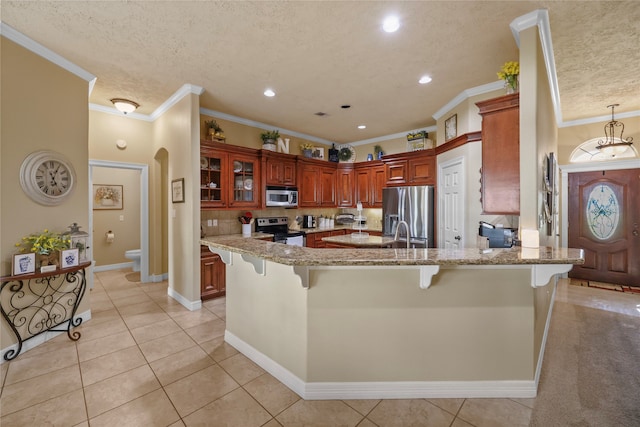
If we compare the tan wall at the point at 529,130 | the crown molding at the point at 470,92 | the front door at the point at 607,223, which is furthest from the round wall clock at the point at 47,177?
the front door at the point at 607,223

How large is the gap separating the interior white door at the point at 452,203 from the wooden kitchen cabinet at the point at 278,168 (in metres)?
2.57

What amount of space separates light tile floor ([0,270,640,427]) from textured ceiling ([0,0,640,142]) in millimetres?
2832

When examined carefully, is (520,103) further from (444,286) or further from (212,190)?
(212,190)

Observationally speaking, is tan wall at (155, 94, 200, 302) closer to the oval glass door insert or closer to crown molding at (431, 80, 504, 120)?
crown molding at (431, 80, 504, 120)

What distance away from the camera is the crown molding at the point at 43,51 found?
8.01 feet

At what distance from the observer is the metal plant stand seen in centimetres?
252

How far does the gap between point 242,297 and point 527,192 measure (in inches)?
97.8

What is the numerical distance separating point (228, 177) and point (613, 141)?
621 cm

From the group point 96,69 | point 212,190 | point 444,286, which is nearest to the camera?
point 444,286

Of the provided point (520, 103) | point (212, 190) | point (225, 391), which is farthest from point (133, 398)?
point (520, 103)

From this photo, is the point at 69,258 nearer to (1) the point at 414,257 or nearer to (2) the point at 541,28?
(1) the point at 414,257

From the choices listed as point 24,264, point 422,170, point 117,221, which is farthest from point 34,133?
point 422,170

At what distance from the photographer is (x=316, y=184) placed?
5777 mm

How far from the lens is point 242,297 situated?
255cm
